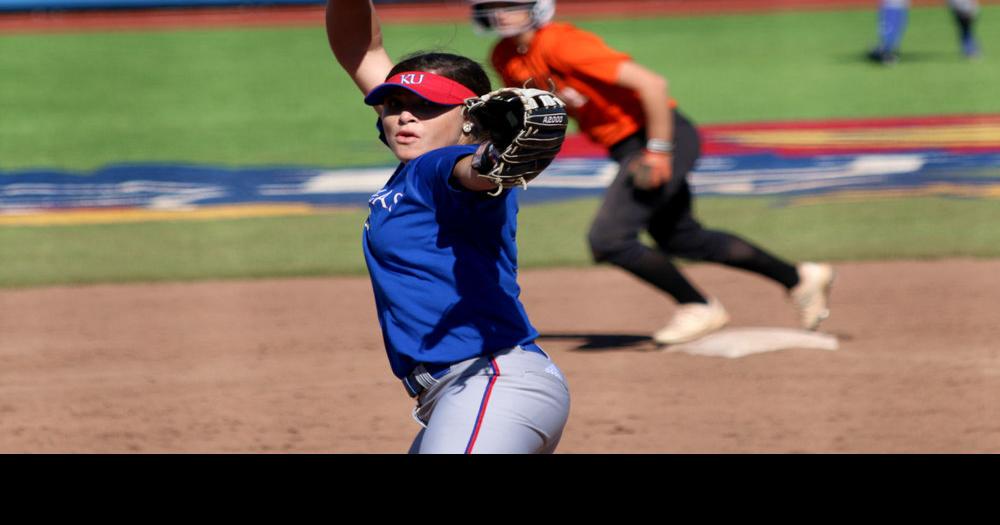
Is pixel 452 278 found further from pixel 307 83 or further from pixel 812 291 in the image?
pixel 307 83

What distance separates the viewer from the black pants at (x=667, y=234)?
6.02 m

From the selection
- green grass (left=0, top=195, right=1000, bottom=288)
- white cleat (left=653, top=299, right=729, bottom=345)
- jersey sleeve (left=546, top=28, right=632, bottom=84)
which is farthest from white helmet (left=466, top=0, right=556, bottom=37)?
green grass (left=0, top=195, right=1000, bottom=288)

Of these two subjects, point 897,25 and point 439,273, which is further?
point 897,25

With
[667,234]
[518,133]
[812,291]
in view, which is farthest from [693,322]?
[518,133]

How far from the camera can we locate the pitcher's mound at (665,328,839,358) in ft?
20.4

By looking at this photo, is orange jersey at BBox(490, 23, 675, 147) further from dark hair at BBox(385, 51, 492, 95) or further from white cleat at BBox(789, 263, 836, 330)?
dark hair at BBox(385, 51, 492, 95)

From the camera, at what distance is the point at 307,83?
17438mm

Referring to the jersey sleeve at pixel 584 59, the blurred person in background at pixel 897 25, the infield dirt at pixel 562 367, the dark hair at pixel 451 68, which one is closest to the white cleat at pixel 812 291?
the infield dirt at pixel 562 367

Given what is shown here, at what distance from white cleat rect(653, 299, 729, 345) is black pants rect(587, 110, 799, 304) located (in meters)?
0.05

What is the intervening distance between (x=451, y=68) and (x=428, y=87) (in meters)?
0.14

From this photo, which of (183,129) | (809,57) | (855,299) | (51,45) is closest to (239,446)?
(855,299)

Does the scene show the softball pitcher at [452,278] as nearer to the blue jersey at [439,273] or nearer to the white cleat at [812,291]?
the blue jersey at [439,273]

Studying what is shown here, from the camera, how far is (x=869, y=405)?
536cm
